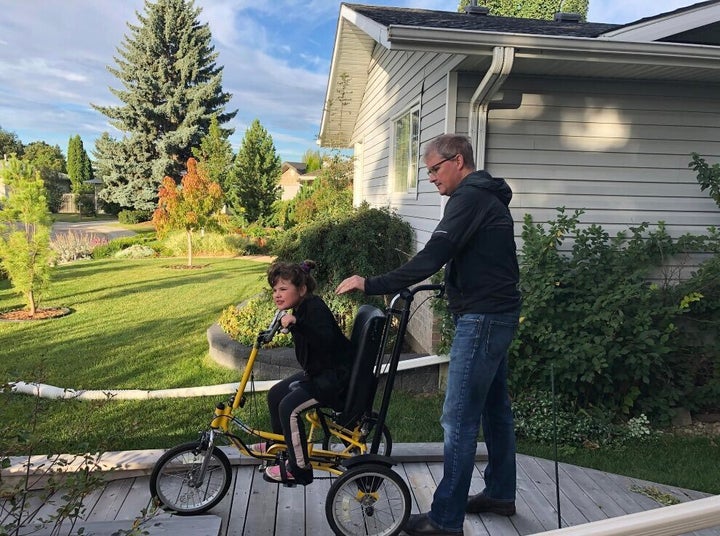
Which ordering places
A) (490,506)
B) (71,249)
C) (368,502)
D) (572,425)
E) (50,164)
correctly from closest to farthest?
(368,502) < (490,506) < (572,425) < (71,249) < (50,164)

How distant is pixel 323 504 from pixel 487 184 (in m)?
1.94

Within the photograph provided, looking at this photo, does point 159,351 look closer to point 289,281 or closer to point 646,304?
point 289,281

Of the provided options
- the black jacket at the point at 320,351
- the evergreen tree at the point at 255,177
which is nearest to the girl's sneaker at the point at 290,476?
the black jacket at the point at 320,351

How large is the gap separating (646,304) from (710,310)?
0.90 meters

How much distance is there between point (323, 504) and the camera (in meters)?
3.16

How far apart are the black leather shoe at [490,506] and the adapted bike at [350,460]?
0.47 m

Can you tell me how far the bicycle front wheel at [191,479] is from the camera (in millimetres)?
2932

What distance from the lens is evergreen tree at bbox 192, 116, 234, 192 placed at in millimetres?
27094

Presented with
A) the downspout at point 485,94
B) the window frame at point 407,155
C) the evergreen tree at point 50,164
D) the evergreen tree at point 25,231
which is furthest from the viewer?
the evergreen tree at point 50,164

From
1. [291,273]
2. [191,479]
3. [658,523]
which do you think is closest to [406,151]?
[291,273]

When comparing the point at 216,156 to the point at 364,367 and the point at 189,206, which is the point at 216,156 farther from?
the point at 364,367

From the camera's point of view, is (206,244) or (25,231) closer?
(25,231)

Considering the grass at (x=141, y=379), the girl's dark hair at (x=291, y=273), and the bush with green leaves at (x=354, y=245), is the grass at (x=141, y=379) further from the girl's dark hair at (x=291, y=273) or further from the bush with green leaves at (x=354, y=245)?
the bush with green leaves at (x=354, y=245)

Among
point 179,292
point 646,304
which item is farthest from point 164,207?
point 646,304
